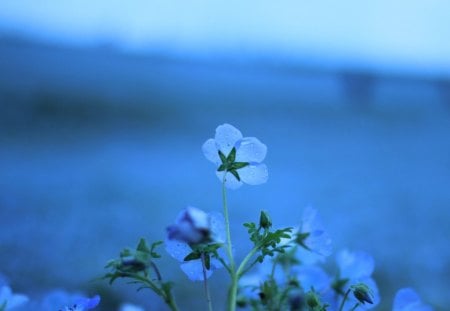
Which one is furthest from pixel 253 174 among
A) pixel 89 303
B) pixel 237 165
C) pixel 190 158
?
pixel 190 158

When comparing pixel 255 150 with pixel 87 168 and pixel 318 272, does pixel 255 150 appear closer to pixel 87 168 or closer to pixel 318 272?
pixel 318 272

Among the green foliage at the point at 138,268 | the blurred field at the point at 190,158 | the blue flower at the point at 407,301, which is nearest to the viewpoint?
the green foliage at the point at 138,268

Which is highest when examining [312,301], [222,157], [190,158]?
[190,158]

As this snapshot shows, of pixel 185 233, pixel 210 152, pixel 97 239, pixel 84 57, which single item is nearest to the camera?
pixel 185 233

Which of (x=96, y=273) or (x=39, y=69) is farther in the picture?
(x=39, y=69)

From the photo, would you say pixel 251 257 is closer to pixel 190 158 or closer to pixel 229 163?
pixel 229 163

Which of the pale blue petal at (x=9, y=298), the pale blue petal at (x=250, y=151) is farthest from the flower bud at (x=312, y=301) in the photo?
the pale blue petal at (x=9, y=298)

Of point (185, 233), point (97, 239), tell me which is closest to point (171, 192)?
point (97, 239)

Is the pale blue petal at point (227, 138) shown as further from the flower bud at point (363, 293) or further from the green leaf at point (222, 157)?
the flower bud at point (363, 293)
